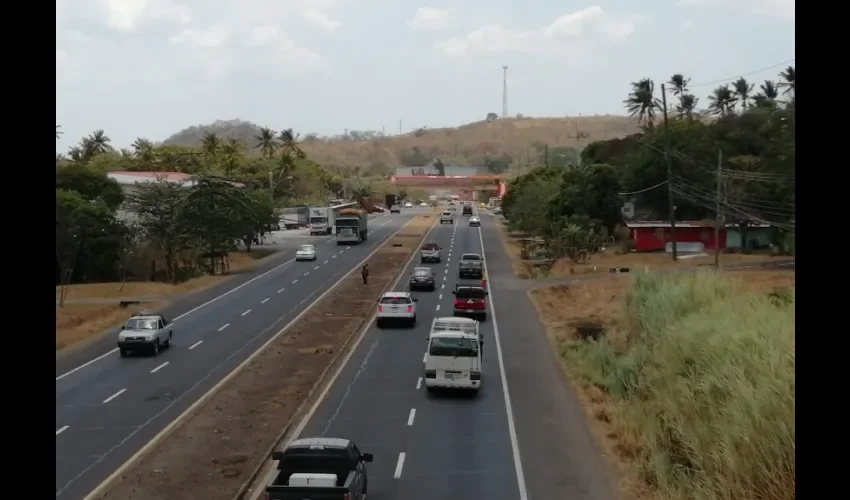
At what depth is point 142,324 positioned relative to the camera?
3216 cm

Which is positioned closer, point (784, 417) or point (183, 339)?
point (784, 417)

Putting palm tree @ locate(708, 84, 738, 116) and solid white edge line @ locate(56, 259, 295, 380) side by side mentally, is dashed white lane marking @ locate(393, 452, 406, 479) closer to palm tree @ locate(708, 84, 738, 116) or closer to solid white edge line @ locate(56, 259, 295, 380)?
solid white edge line @ locate(56, 259, 295, 380)

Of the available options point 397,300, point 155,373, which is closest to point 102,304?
point 397,300

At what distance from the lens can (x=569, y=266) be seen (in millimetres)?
58250

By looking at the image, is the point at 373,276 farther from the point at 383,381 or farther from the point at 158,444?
the point at 158,444

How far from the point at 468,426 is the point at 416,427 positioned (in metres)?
1.21

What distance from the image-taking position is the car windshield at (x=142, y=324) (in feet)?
105

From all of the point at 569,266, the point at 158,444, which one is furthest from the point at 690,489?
the point at 569,266

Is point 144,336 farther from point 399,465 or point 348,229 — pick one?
point 348,229

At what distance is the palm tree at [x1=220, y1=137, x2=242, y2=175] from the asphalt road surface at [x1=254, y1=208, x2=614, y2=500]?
95.5 m

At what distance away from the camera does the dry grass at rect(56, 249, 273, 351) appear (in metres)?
37.2

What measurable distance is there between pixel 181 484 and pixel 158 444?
3.24m

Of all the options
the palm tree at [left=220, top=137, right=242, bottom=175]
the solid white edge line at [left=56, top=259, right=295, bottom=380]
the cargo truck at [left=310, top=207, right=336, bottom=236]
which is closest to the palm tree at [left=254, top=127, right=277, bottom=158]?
the palm tree at [left=220, top=137, right=242, bottom=175]
